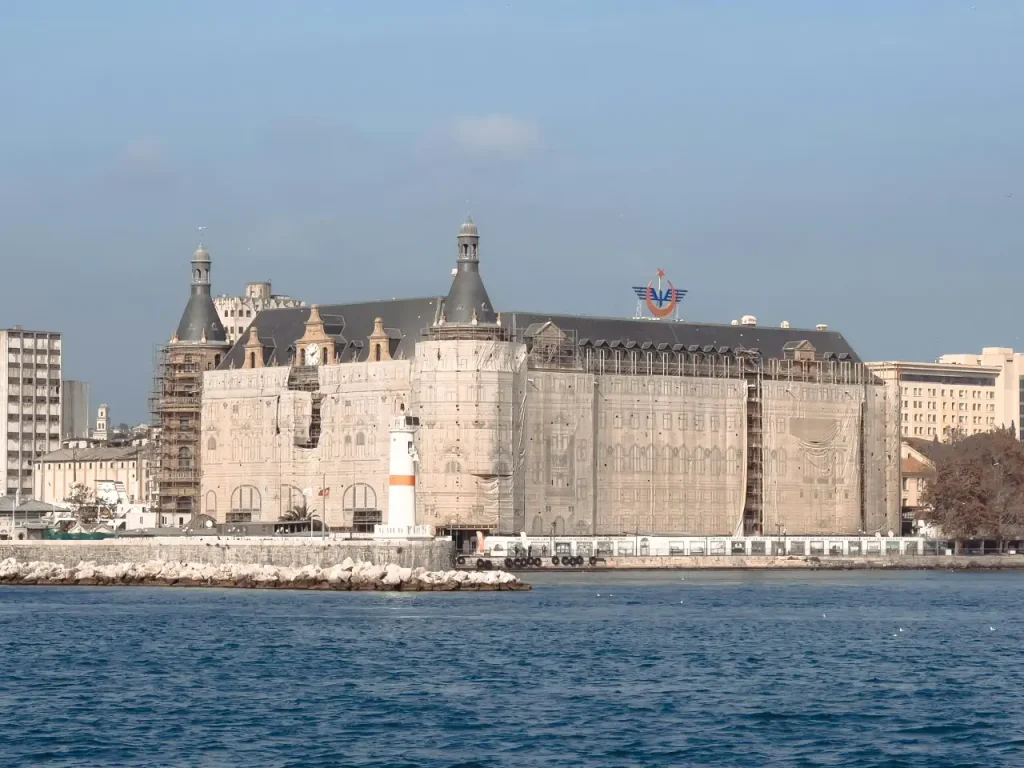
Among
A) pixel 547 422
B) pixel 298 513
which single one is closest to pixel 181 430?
pixel 298 513

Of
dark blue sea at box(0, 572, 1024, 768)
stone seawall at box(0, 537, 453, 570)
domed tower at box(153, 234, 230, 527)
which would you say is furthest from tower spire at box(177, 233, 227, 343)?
dark blue sea at box(0, 572, 1024, 768)

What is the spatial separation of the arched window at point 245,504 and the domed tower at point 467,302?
19.1 metres

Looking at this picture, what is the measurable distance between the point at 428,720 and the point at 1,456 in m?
144

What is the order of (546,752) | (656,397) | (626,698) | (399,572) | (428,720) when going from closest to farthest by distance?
(546,752)
(428,720)
(626,698)
(399,572)
(656,397)

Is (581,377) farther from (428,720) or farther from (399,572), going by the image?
(428,720)

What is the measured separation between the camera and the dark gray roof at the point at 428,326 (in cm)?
14450

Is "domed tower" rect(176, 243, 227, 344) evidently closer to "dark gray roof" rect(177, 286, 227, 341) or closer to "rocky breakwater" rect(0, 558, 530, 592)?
"dark gray roof" rect(177, 286, 227, 341)

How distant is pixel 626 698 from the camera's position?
53.7 meters

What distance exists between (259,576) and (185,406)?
5608cm

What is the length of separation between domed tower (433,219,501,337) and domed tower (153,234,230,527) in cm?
2340

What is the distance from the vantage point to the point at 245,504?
149 metres

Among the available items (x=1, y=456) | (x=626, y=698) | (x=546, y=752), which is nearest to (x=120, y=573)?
(x=626, y=698)

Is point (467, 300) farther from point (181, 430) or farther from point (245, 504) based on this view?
point (181, 430)

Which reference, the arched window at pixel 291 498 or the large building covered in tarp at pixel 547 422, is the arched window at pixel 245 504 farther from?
the arched window at pixel 291 498
